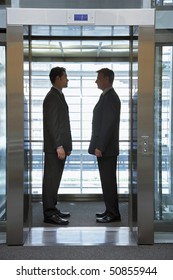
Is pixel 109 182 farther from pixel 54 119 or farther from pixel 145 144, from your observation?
pixel 145 144

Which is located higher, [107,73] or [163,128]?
[107,73]

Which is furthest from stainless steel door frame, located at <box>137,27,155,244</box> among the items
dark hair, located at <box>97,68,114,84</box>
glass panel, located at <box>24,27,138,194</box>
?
glass panel, located at <box>24,27,138,194</box>

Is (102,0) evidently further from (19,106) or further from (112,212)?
(112,212)

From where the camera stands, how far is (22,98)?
14.2 ft

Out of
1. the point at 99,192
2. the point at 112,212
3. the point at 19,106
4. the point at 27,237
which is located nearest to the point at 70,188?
the point at 99,192

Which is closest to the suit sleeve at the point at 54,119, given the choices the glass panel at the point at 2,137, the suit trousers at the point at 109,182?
the suit trousers at the point at 109,182

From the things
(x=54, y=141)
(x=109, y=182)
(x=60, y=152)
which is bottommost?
(x=109, y=182)

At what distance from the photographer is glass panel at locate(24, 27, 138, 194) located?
23.0 feet

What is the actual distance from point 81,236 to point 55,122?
1.21 meters

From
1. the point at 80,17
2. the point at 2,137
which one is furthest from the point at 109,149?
the point at 80,17

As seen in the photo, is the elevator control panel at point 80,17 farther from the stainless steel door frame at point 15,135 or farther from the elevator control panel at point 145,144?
the elevator control panel at point 145,144

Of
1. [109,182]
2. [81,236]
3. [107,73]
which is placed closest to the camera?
[81,236]

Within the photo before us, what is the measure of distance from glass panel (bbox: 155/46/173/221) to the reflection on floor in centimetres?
41

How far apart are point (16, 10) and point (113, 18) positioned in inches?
33.3
